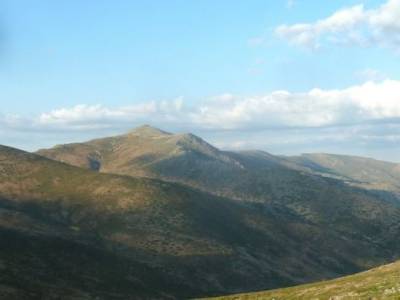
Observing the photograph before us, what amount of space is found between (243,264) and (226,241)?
18.0 m

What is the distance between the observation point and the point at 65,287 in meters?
106

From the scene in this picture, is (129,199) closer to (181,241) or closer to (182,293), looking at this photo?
(181,241)

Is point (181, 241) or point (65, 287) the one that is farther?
point (181, 241)

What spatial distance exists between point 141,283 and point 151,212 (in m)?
62.4

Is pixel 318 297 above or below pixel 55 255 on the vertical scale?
above

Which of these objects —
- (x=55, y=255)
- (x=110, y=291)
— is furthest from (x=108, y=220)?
(x=110, y=291)

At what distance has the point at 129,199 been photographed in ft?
655

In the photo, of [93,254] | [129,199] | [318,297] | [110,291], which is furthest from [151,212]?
[318,297]

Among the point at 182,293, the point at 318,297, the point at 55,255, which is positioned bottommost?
the point at 182,293

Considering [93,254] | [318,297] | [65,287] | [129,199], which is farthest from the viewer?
[129,199]

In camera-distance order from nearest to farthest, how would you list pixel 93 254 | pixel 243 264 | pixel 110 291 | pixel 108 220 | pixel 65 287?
pixel 65 287, pixel 110 291, pixel 93 254, pixel 243 264, pixel 108 220

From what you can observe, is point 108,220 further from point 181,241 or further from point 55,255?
point 55,255

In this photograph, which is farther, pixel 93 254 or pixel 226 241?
pixel 226 241

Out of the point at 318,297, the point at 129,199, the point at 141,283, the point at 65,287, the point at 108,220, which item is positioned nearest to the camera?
the point at 318,297
